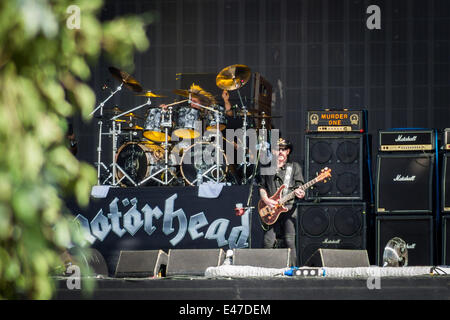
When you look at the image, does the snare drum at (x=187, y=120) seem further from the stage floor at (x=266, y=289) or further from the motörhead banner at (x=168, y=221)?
the stage floor at (x=266, y=289)

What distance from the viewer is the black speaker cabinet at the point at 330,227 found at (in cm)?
689

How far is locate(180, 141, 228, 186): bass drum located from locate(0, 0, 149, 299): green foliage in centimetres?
593

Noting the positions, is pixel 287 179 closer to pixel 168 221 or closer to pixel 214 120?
pixel 214 120

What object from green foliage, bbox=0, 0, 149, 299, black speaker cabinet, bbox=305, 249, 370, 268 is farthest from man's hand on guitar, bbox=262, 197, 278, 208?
green foliage, bbox=0, 0, 149, 299

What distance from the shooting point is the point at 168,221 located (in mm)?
6145

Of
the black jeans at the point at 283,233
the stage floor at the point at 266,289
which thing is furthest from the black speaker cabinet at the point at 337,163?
the stage floor at the point at 266,289

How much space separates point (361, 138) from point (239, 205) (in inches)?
69.5

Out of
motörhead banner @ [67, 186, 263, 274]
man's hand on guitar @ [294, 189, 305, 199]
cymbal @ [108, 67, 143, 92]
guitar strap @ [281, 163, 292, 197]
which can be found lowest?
motörhead banner @ [67, 186, 263, 274]

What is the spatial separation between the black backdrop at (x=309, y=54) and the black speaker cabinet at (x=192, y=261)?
139 inches

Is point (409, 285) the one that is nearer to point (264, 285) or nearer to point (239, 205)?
point (264, 285)

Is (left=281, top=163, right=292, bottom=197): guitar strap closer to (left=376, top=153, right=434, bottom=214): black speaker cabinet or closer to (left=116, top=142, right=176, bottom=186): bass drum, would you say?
(left=376, top=153, right=434, bottom=214): black speaker cabinet

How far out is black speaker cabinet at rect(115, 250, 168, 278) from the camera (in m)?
5.11

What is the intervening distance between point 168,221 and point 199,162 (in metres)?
1.40

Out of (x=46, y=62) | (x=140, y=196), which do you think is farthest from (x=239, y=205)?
(x=46, y=62)
